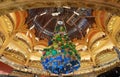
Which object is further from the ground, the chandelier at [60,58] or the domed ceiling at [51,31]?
the domed ceiling at [51,31]

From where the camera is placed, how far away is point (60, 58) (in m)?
11.6

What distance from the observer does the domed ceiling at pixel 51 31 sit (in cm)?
1752

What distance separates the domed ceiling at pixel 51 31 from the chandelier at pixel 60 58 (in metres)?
5.15

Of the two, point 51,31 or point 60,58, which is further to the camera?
point 51,31

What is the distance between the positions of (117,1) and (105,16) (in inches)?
354

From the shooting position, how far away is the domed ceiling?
1752 centimetres

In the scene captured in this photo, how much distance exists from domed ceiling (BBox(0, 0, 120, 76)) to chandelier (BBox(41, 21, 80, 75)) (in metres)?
5.15

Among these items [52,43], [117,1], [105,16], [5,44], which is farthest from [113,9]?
[5,44]

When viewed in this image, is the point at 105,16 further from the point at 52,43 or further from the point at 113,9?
the point at 113,9

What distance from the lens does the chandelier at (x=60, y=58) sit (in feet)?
37.6

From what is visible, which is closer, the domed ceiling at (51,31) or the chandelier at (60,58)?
the chandelier at (60,58)

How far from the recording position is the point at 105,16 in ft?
55.0

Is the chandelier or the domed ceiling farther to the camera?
the domed ceiling

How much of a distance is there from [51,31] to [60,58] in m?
9.41
